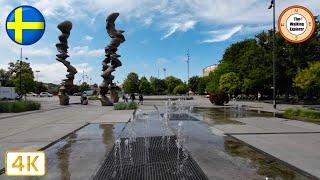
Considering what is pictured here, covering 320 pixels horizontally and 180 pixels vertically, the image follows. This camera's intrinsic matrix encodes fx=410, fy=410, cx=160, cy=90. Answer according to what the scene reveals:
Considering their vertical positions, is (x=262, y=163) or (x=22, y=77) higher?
(x=22, y=77)

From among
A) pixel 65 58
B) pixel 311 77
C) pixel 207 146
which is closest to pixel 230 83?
pixel 65 58

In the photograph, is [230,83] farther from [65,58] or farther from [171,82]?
[171,82]

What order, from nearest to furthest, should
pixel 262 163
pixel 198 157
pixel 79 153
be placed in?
pixel 262 163 → pixel 198 157 → pixel 79 153

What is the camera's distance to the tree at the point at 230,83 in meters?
65.6

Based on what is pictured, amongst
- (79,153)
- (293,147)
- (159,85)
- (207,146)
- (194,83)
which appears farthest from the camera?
(159,85)

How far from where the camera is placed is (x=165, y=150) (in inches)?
469

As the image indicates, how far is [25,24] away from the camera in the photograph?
447 centimetres

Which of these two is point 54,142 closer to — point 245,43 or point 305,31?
point 305,31

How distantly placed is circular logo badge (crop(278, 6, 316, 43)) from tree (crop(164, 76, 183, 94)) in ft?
422

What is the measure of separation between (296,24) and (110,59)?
113 feet

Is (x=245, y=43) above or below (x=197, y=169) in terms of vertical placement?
above

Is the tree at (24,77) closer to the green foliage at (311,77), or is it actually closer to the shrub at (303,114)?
the green foliage at (311,77)

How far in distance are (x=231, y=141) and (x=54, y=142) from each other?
5.80 metres

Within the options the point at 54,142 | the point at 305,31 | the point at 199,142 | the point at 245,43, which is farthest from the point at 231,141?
the point at 245,43
